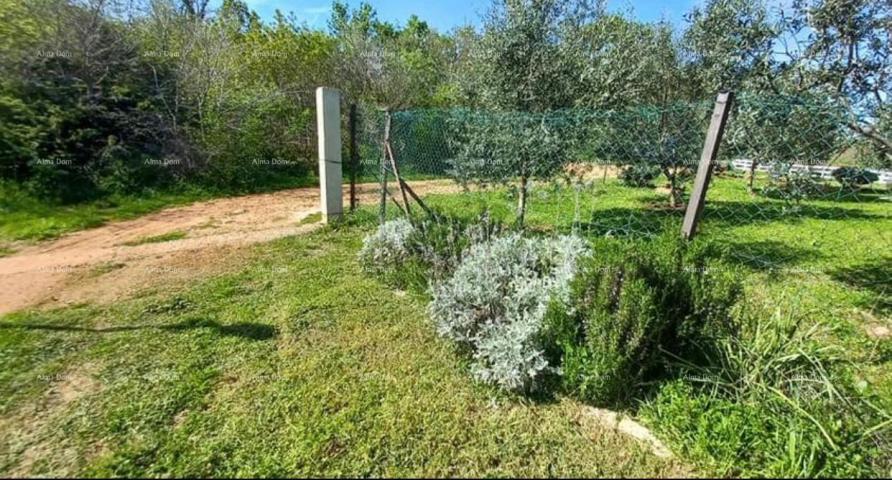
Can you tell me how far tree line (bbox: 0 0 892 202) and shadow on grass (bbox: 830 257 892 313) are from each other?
1.53 metres

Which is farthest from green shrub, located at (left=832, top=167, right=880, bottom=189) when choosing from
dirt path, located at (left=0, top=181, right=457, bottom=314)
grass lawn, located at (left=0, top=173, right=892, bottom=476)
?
dirt path, located at (left=0, top=181, right=457, bottom=314)

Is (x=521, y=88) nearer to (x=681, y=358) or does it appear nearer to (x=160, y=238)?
(x=681, y=358)

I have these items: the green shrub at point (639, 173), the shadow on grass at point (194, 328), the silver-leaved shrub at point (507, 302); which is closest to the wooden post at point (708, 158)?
the silver-leaved shrub at point (507, 302)

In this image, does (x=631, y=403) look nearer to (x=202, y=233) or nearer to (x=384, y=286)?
(x=384, y=286)

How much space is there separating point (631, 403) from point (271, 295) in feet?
10.5

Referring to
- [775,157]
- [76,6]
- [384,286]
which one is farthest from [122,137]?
[775,157]

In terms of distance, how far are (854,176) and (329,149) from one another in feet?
19.3

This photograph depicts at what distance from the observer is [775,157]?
11.8 feet

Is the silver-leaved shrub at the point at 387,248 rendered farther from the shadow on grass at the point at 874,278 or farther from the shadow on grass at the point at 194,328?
the shadow on grass at the point at 874,278

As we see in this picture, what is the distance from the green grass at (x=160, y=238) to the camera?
18.4ft

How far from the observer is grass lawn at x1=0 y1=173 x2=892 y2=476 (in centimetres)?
204

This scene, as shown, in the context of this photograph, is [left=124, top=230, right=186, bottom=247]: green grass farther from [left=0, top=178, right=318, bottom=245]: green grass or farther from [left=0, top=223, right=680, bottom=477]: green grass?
[left=0, top=223, right=680, bottom=477]: green grass

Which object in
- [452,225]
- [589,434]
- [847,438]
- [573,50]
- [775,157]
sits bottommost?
[589,434]

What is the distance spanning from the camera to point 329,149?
6.26m
